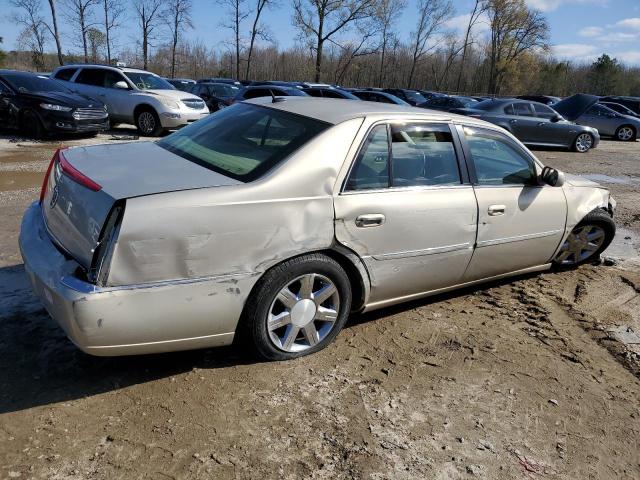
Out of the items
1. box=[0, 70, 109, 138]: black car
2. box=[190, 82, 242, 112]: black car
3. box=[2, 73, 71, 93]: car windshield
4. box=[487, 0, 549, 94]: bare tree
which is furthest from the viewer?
box=[487, 0, 549, 94]: bare tree

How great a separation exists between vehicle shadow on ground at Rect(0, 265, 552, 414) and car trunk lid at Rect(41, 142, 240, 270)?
695mm

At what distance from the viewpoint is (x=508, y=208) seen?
3.96 metres

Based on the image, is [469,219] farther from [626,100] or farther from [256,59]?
[256,59]

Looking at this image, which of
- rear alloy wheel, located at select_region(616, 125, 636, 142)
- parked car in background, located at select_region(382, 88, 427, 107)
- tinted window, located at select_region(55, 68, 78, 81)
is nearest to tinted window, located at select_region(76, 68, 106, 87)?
tinted window, located at select_region(55, 68, 78, 81)

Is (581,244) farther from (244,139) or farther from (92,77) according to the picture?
(92,77)

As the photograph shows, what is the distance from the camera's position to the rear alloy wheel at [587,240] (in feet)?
15.9

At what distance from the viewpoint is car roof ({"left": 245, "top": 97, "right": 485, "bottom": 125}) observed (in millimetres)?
3373

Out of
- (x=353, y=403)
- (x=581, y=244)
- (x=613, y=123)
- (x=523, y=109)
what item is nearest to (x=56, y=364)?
(x=353, y=403)

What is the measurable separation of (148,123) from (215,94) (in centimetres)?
512

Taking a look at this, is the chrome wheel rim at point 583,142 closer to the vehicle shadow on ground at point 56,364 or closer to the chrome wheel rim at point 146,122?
the chrome wheel rim at point 146,122

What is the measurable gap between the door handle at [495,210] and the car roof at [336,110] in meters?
0.67

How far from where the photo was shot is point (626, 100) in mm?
30219

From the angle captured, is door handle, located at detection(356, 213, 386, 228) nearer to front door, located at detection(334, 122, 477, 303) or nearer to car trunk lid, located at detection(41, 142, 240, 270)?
front door, located at detection(334, 122, 477, 303)

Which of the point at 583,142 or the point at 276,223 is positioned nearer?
the point at 276,223
